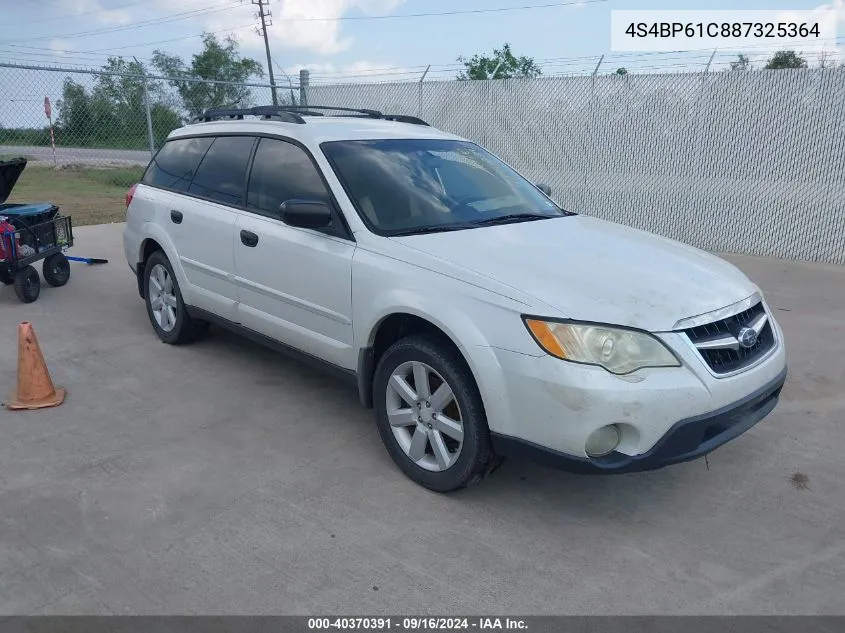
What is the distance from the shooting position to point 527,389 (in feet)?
9.91

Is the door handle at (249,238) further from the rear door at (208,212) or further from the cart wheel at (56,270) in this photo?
the cart wheel at (56,270)

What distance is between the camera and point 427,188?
4238mm

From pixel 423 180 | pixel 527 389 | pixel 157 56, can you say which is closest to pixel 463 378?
pixel 527 389

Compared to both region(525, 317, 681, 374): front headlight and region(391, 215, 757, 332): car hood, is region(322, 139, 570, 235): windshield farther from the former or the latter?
region(525, 317, 681, 374): front headlight

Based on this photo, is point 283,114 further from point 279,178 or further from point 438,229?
point 438,229

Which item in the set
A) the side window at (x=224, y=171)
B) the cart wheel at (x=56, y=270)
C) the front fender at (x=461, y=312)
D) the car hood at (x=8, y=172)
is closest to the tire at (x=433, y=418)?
the front fender at (x=461, y=312)

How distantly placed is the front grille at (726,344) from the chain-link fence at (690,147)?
6869 millimetres

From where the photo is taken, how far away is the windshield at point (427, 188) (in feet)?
13.1

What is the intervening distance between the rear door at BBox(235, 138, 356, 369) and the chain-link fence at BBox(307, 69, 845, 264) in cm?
741

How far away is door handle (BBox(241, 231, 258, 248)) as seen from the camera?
4.48 metres

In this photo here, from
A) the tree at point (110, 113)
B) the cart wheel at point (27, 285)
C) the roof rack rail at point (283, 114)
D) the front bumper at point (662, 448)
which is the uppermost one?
the tree at point (110, 113)

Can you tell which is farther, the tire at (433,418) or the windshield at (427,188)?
the windshield at (427,188)
